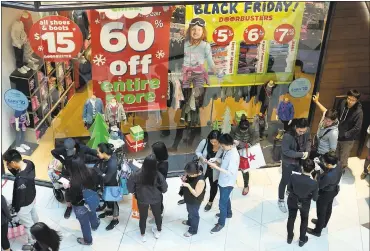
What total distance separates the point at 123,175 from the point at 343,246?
3067mm

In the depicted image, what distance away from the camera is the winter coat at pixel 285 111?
844 centimetres

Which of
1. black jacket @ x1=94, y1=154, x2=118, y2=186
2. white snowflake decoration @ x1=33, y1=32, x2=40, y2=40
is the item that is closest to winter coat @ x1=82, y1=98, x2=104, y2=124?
white snowflake decoration @ x1=33, y1=32, x2=40, y2=40

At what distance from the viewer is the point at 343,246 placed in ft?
23.6

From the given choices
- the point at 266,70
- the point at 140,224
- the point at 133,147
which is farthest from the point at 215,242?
the point at 266,70

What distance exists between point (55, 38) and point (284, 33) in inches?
129

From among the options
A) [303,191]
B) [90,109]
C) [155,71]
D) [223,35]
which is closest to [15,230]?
[90,109]

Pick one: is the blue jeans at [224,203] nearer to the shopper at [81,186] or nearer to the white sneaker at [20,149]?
the shopper at [81,186]

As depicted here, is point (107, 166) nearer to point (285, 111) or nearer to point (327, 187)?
point (327, 187)

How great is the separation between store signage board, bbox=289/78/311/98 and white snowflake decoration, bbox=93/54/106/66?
288 cm

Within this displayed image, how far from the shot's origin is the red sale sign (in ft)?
24.1

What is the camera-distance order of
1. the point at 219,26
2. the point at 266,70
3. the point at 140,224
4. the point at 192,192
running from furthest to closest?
the point at 266,70
the point at 219,26
the point at 140,224
the point at 192,192

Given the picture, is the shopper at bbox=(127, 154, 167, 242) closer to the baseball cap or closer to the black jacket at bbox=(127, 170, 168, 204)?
the black jacket at bbox=(127, 170, 168, 204)

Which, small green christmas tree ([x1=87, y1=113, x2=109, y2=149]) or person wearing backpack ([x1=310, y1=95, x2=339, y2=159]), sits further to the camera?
small green christmas tree ([x1=87, y1=113, x2=109, y2=149])

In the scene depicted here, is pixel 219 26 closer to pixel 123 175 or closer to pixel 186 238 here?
pixel 123 175
